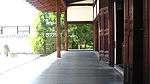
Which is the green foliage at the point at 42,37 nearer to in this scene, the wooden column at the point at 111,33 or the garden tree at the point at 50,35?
the garden tree at the point at 50,35

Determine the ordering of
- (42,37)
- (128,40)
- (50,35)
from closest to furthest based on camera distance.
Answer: (128,40) → (42,37) → (50,35)

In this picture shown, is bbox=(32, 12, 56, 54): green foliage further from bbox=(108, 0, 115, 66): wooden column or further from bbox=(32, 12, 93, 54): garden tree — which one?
bbox=(108, 0, 115, 66): wooden column

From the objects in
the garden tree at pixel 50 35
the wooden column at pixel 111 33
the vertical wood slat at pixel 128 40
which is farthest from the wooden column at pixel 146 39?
the garden tree at pixel 50 35

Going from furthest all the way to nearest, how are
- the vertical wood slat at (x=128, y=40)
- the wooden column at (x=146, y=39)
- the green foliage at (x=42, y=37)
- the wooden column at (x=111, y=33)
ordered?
1. the green foliage at (x=42, y=37)
2. the wooden column at (x=111, y=33)
3. the vertical wood slat at (x=128, y=40)
4. the wooden column at (x=146, y=39)

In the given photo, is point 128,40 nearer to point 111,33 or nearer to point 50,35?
point 111,33

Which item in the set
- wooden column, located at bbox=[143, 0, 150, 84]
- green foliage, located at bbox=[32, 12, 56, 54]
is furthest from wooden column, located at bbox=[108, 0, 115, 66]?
green foliage, located at bbox=[32, 12, 56, 54]

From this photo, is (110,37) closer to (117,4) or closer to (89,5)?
Answer: (117,4)

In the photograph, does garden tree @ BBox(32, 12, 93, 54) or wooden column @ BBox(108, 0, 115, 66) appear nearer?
wooden column @ BBox(108, 0, 115, 66)

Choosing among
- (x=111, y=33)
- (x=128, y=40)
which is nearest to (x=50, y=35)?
(x=111, y=33)

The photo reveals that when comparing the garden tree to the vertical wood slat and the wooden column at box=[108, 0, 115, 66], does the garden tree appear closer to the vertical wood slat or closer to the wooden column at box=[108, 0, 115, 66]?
the wooden column at box=[108, 0, 115, 66]

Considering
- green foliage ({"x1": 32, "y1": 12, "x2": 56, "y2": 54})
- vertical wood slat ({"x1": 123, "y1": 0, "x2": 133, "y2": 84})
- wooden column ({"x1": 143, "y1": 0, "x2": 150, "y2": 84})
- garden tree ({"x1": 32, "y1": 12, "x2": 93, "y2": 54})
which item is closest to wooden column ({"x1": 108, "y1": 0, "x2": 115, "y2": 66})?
vertical wood slat ({"x1": 123, "y1": 0, "x2": 133, "y2": 84})

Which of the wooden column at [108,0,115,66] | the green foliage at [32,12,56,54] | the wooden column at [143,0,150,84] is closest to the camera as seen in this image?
the wooden column at [143,0,150,84]

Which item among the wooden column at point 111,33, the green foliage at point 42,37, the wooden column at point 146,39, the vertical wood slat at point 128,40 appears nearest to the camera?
the wooden column at point 146,39

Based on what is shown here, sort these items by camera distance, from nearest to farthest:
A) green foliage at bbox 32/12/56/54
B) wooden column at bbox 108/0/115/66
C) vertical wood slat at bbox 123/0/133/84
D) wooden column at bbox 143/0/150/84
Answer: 1. wooden column at bbox 143/0/150/84
2. vertical wood slat at bbox 123/0/133/84
3. wooden column at bbox 108/0/115/66
4. green foliage at bbox 32/12/56/54
